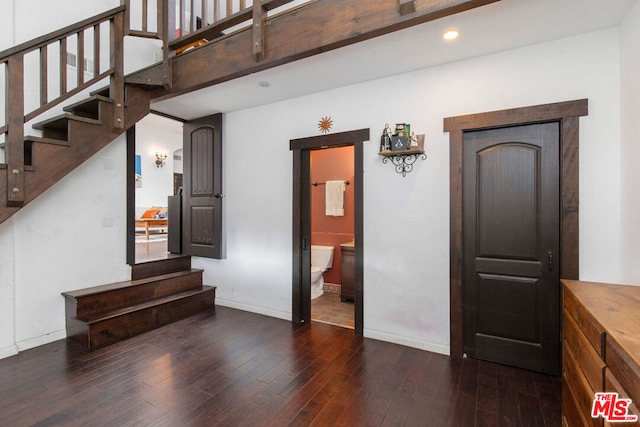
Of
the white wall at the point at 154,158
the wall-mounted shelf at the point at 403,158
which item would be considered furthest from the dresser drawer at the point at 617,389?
the white wall at the point at 154,158

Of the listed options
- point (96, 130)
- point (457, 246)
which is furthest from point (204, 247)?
point (457, 246)

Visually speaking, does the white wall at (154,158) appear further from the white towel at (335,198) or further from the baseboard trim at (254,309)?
the baseboard trim at (254,309)

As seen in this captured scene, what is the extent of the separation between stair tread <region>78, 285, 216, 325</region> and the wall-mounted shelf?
2.90 metres

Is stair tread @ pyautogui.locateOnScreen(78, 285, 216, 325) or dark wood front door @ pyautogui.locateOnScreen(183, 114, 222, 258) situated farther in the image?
dark wood front door @ pyautogui.locateOnScreen(183, 114, 222, 258)

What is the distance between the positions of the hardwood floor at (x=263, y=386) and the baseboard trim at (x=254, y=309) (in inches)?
24.1

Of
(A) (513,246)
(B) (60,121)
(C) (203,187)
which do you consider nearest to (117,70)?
(B) (60,121)

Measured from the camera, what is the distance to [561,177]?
2.40 m

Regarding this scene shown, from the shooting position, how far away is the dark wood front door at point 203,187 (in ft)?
13.7

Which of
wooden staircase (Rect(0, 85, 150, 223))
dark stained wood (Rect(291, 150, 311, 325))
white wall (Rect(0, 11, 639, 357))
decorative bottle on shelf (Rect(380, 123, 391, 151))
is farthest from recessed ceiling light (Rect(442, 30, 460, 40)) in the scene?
wooden staircase (Rect(0, 85, 150, 223))

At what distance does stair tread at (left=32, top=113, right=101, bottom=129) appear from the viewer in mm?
2691

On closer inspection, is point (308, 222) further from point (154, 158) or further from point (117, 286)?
point (154, 158)

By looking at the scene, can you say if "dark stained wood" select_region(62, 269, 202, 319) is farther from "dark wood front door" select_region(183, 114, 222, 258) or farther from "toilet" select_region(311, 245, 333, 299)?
"toilet" select_region(311, 245, 333, 299)

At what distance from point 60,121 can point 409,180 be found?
3.29 metres

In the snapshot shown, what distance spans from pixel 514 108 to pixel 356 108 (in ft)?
4.73
